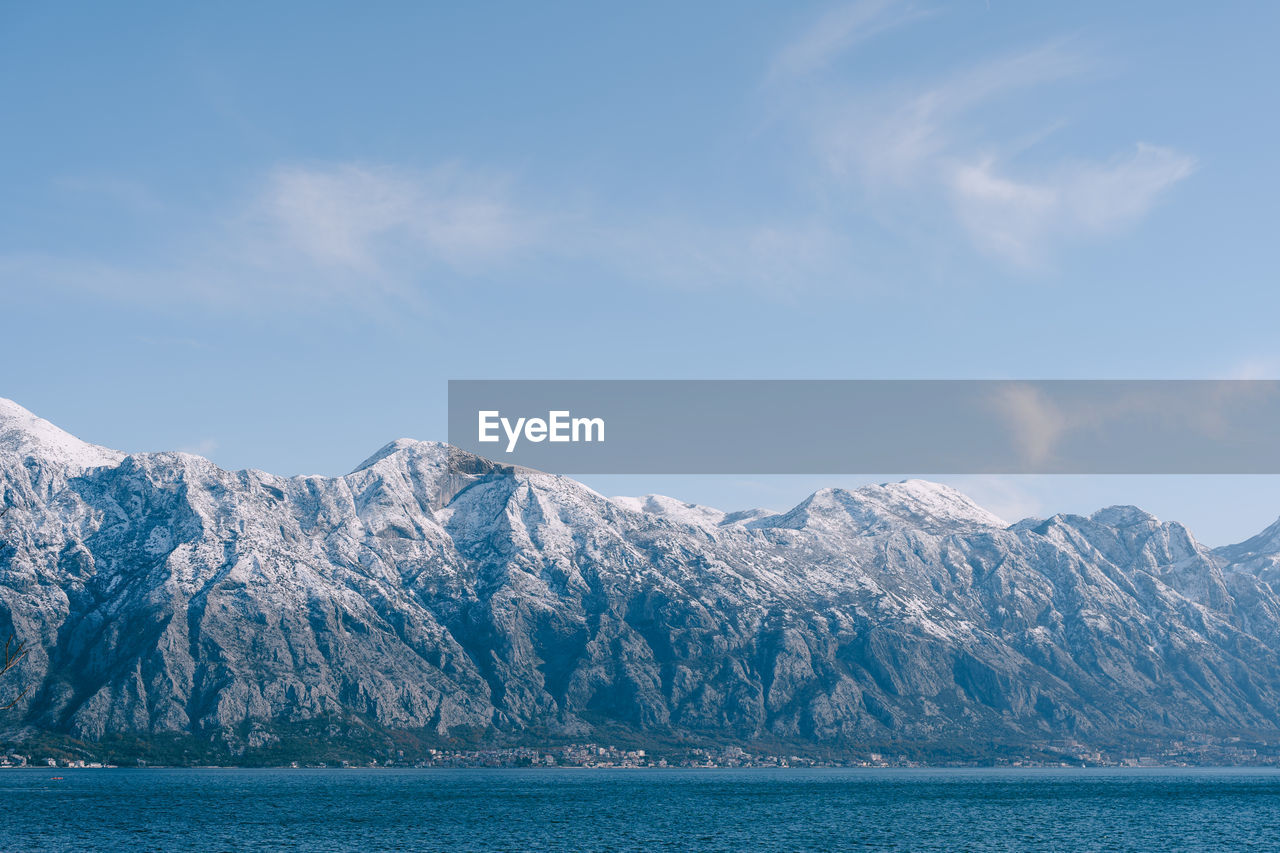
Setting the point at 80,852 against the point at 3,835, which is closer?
the point at 80,852

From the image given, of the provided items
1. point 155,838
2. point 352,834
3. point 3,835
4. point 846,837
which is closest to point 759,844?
point 846,837

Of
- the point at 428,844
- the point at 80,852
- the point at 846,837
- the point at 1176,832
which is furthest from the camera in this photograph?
the point at 1176,832

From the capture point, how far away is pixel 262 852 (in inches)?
6191

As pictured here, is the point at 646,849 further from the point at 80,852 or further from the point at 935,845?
the point at 80,852

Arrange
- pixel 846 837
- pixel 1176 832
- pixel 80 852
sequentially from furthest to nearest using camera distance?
pixel 1176 832 → pixel 846 837 → pixel 80 852

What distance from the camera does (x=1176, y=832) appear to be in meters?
198

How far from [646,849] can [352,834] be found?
51964 mm

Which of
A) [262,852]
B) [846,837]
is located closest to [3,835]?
[262,852]

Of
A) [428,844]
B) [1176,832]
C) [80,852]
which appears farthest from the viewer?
[1176,832]

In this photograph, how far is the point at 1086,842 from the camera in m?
→ 178

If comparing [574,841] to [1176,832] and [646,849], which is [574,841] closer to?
[646,849]

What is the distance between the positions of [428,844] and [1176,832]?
128963mm

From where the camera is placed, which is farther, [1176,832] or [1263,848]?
[1176,832]

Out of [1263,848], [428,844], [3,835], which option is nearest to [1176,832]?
[1263,848]
